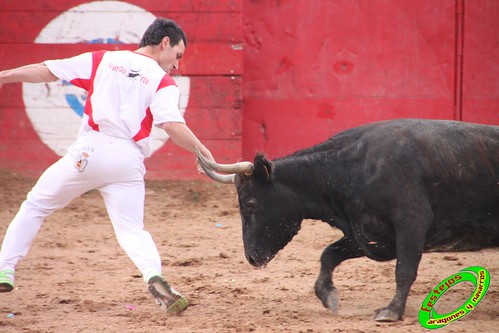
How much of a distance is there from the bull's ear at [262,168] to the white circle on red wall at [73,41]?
13.5 feet

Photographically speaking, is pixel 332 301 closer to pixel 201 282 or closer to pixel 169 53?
pixel 201 282

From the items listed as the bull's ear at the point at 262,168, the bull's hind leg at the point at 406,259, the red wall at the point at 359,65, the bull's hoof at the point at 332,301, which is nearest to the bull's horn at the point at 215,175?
the bull's ear at the point at 262,168

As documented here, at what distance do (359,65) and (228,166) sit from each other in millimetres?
4818

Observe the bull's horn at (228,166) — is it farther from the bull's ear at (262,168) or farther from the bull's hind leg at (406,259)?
the bull's hind leg at (406,259)

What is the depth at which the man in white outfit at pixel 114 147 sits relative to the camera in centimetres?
493

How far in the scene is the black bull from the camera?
495 centimetres

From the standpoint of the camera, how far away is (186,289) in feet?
19.2

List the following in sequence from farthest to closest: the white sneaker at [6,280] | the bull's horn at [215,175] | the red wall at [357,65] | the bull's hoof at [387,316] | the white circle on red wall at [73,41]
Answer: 1. the red wall at [357,65]
2. the white circle on red wall at [73,41]
3. the bull's horn at [215,175]
4. the white sneaker at [6,280]
5. the bull's hoof at [387,316]

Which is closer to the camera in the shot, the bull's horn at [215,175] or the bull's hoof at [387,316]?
the bull's hoof at [387,316]

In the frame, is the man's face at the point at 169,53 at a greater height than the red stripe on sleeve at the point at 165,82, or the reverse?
the man's face at the point at 169,53

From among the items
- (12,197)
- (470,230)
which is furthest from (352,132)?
(12,197)

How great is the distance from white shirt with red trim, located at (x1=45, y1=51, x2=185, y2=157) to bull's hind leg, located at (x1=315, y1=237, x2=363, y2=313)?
124 cm

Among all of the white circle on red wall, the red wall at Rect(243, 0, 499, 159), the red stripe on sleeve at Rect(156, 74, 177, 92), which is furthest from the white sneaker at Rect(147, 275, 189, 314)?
the red wall at Rect(243, 0, 499, 159)

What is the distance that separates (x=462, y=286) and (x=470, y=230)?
0.82 metres
